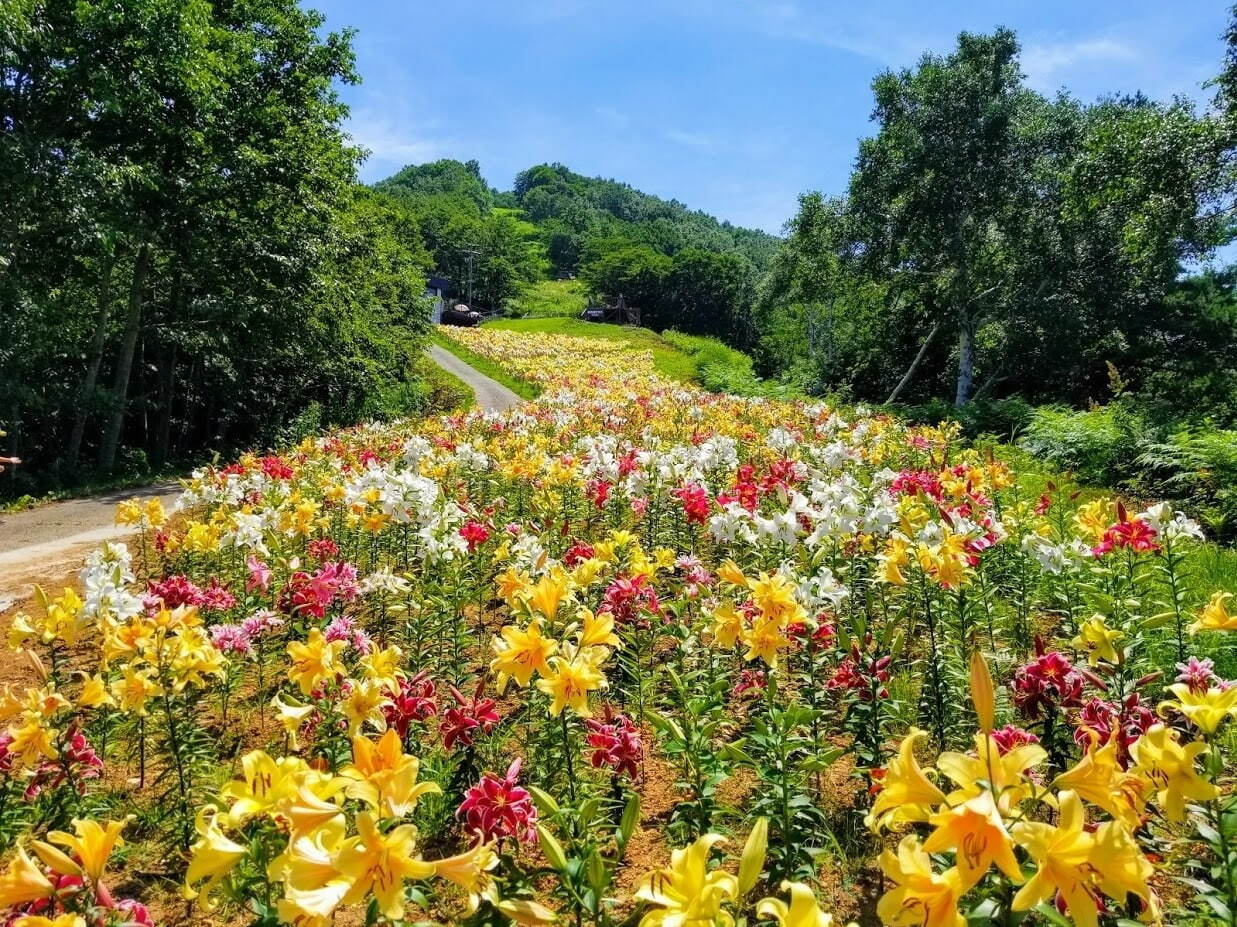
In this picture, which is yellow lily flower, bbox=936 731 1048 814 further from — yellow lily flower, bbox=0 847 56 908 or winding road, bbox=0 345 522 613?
winding road, bbox=0 345 522 613

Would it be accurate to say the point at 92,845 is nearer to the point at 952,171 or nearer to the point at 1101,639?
the point at 1101,639

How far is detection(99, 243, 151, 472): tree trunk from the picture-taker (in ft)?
47.4

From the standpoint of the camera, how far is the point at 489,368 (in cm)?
3581

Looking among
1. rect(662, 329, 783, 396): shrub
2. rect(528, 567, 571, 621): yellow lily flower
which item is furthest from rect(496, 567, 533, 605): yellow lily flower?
rect(662, 329, 783, 396): shrub

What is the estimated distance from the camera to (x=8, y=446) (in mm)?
14484

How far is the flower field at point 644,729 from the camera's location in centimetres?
122

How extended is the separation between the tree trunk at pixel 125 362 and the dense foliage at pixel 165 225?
5cm

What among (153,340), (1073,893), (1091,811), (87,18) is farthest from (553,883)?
(153,340)

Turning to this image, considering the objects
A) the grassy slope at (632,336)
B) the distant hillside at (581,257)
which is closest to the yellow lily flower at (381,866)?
the grassy slope at (632,336)

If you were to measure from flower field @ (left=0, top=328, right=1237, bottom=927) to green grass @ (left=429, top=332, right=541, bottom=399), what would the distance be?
2099cm

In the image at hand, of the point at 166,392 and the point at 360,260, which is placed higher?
the point at 360,260

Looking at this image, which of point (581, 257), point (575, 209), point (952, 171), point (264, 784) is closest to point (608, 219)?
point (575, 209)

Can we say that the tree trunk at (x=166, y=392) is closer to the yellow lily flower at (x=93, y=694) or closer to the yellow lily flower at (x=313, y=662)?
the yellow lily flower at (x=93, y=694)

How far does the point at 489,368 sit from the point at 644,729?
33358 millimetres
